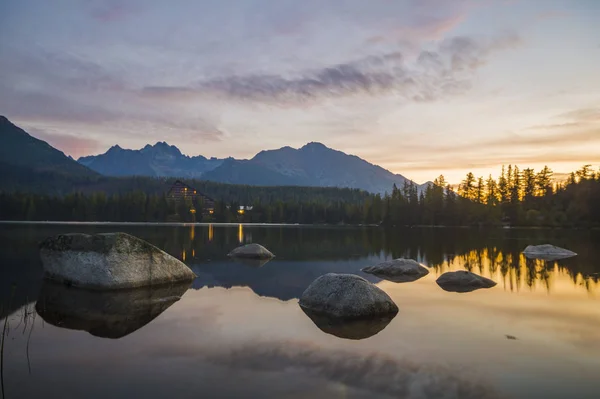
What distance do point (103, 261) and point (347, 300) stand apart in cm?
1251

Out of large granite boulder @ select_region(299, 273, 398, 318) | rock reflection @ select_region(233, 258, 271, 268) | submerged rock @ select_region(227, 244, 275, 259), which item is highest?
large granite boulder @ select_region(299, 273, 398, 318)

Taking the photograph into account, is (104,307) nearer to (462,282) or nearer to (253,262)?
(253,262)

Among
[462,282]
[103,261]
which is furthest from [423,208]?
[103,261]

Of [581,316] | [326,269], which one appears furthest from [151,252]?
[581,316]

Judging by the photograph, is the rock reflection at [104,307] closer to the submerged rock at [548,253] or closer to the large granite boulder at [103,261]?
the large granite boulder at [103,261]

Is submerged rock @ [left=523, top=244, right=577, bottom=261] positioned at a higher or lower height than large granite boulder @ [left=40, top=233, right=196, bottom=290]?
lower

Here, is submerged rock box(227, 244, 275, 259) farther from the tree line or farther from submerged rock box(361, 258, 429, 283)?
the tree line

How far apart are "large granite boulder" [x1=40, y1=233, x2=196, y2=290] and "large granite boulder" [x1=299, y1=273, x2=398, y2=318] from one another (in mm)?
9014

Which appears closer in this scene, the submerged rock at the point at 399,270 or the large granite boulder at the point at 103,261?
the large granite boulder at the point at 103,261

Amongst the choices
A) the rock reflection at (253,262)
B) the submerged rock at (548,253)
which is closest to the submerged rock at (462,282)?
the rock reflection at (253,262)

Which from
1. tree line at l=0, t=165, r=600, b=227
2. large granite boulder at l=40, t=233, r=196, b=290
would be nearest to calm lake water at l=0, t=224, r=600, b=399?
large granite boulder at l=40, t=233, r=196, b=290

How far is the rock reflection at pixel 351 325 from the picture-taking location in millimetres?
13977

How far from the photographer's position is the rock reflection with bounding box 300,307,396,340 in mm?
13977

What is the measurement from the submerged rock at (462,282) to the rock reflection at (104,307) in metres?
14.7
